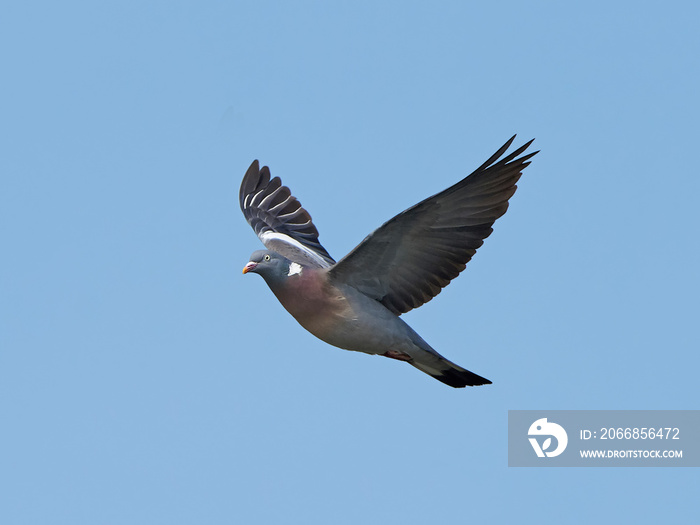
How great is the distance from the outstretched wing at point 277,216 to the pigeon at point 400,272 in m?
1.50

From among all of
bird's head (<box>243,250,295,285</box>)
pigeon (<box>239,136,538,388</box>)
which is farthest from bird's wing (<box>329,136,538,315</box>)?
bird's head (<box>243,250,295,285</box>)

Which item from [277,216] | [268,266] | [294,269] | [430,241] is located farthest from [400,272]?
[277,216]

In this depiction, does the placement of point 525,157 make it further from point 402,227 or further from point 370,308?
point 370,308

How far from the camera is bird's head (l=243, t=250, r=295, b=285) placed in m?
9.34

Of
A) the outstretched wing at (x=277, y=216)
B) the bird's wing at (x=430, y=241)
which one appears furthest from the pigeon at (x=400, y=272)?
the outstretched wing at (x=277, y=216)

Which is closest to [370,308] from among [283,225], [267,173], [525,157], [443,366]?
[443,366]

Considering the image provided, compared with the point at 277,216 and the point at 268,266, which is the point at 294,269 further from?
the point at 277,216

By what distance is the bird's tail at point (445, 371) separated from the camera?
969 cm

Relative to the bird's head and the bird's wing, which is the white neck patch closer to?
the bird's head

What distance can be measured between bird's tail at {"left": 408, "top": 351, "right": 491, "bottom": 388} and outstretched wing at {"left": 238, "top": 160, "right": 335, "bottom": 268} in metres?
1.79

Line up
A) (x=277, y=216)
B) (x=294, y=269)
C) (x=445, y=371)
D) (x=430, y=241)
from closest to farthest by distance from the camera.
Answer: (x=430, y=241) < (x=294, y=269) < (x=445, y=371) < (x=277, y=216)

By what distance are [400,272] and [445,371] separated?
126 cm

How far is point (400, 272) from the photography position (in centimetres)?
926

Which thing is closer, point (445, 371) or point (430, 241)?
point (430, 241)
